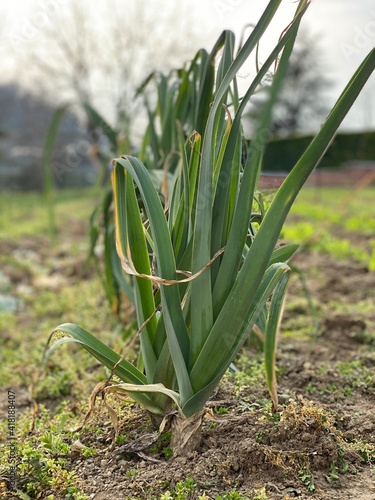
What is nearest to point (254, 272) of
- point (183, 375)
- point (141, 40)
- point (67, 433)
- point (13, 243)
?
point (183, 375)

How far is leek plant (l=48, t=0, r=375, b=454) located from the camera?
1.50m

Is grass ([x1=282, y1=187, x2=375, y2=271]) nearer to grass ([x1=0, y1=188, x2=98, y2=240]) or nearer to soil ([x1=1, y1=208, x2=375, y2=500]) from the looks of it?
soil ([x1=1, y1=208, x2=375, y2=500])

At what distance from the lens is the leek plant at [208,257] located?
150 centimetres

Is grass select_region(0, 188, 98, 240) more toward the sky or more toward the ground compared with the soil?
more toward the ground

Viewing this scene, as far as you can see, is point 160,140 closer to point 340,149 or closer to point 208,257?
point 208,257

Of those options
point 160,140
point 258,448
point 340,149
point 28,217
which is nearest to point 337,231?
point 160,140

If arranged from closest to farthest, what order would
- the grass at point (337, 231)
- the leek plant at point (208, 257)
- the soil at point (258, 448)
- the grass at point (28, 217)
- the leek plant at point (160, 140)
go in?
1. the leek plant at point (208, 257)
2. the soil at point (258, 448)
3. the leek plant at point (160, 140)
4. the grass at point (337, 231)
5. the grass at point (28, 217)

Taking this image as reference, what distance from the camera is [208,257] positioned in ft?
5.43

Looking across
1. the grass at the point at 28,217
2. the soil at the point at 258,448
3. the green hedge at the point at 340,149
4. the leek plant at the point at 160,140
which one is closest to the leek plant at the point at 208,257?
the soil at the point at 258,448

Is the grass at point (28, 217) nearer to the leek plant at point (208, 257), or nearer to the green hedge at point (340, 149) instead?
the leek plant at point (208, 257)

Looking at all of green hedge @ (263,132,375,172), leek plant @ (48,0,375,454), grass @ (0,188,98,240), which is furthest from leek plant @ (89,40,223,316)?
green hedge @ (263,132,375,172)

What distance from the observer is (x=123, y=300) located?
11.2 feet

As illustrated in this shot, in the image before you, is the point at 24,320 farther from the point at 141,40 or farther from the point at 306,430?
the point at 141,40

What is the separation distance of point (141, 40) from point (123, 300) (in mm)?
14362
